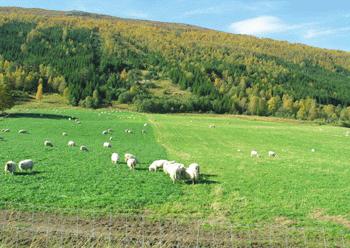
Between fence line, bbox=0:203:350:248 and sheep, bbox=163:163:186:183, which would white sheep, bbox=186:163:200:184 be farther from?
fence line, bbox=0:203:350:248

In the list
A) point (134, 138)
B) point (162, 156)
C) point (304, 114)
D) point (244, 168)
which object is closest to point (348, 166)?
point (244, 168)

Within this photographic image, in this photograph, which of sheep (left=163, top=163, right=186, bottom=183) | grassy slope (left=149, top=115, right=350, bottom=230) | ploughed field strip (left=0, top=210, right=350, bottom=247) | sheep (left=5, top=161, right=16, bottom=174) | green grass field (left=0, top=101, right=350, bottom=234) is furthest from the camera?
sheep (left=5, top=161, right=16, bottom=174)

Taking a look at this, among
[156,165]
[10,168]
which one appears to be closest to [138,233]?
[10,168]

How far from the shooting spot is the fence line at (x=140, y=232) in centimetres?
1562

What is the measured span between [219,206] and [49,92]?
18697cm

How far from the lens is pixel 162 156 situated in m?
41.0

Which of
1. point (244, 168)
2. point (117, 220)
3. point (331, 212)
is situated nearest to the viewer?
point (117, 220)

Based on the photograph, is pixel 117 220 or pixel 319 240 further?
pixel 117 220

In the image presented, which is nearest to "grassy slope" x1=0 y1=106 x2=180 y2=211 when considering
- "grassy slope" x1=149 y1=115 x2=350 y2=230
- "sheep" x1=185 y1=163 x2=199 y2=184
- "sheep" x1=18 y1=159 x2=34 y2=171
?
"sheep" x1=18 y1=159 x2=34 y2=171

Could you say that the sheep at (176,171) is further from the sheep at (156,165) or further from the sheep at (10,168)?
the sheep at (10,168)

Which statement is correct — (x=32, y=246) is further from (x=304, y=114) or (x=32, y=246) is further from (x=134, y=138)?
(x=304, y=114)

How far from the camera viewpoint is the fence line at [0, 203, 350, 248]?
1562 cm

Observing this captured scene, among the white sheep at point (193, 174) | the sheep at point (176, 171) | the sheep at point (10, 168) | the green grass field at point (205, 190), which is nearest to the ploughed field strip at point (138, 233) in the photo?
the green grass field at point (205, 190)

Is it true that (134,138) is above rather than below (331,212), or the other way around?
below
